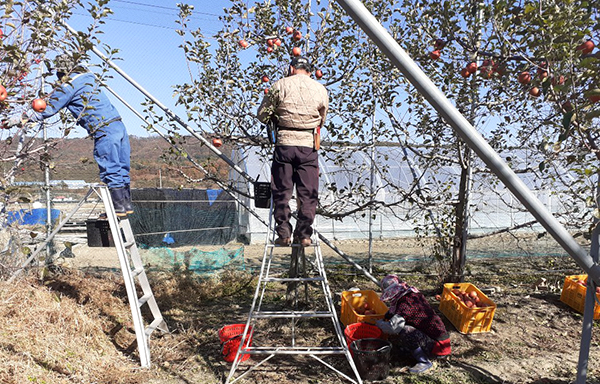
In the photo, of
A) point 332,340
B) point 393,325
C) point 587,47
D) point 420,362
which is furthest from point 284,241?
point 587,47

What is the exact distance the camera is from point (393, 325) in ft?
12.3

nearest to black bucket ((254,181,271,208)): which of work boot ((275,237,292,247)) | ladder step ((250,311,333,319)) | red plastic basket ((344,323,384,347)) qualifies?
work boot ((275,237,292,247))

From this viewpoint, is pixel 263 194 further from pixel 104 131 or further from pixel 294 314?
pixel 104 131

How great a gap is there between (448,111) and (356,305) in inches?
141

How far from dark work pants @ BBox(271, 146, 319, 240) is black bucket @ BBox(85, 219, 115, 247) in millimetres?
2116

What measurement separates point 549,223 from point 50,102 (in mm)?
3942

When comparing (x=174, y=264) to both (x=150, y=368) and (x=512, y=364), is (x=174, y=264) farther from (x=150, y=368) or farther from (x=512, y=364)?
(x=512, y=364)

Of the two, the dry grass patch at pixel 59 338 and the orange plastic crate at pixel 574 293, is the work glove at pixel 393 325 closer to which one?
the dry grass patch at pixel 59 338

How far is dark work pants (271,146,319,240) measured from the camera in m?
3.59

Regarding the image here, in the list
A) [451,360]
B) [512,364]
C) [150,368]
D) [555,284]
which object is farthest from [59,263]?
[555,284]

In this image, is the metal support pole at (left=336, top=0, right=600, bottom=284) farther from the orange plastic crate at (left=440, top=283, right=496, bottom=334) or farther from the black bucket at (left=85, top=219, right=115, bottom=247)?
the black bucket at (left=85, top=219, right=115, bottom=247)

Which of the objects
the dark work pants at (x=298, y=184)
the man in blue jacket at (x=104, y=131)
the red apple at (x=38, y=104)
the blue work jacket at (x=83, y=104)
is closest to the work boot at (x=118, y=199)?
the man in blue jacket at (x=104, y=131)

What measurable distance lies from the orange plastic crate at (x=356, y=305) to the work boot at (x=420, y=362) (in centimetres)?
58

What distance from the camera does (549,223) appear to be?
1.55 m
